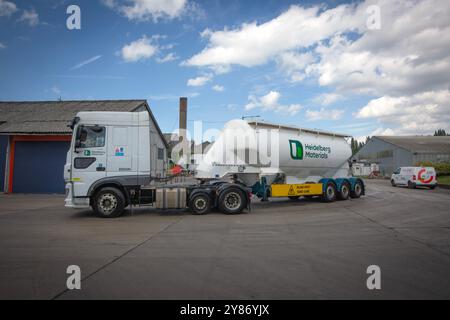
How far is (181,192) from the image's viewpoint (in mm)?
10242

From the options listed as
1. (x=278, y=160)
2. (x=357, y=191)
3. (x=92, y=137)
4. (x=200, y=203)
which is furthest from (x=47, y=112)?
(x=357, y=191)

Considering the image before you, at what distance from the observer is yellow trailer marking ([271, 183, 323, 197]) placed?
1216 cm

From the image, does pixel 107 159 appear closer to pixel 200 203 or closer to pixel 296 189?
pixel 200 203

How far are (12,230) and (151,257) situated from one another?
4.92 m

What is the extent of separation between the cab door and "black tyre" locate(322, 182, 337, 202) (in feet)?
32.1

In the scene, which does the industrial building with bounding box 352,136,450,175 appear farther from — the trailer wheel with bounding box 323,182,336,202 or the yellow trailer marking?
the yellow trailer marking

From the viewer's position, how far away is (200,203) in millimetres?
10414

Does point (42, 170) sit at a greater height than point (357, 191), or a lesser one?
greater

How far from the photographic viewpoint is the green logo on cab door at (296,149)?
12562 mm

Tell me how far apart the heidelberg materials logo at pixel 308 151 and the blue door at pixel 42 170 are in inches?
550

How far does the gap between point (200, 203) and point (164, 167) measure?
224cm

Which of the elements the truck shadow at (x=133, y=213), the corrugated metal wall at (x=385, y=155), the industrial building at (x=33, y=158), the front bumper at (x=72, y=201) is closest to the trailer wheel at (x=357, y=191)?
the truck shadow at (x=133, y=213)

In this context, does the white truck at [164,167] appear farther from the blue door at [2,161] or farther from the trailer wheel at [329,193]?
the blue door at [2,161]

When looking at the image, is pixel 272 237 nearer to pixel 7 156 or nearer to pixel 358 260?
pixel 358 260
